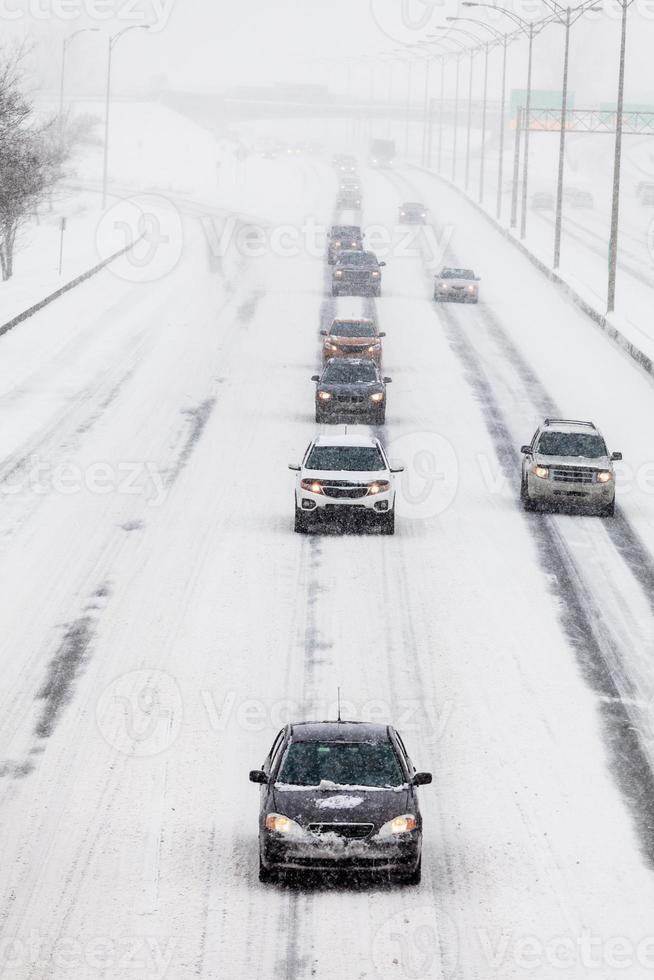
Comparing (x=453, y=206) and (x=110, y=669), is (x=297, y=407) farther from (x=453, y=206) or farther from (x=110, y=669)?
(x=453, y=206)

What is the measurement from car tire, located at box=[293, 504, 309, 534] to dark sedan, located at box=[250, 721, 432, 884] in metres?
11.8

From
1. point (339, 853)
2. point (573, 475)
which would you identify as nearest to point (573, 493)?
point (573, 475)

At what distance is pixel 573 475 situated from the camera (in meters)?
27.8

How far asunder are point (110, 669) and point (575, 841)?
6.98 metres

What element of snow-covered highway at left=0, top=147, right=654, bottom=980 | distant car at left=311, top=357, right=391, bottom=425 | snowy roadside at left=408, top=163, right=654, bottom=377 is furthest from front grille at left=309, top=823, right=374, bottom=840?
snowy roadside at left=408, top=163, right=654, bottom=377

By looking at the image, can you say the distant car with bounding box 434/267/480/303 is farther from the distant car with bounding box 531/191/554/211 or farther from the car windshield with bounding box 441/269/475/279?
the distant car with bounding box 531/191/554/211

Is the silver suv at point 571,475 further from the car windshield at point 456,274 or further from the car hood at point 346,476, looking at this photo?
the car windshield at point 456,274

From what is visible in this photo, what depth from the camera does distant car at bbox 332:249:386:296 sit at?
56.2m

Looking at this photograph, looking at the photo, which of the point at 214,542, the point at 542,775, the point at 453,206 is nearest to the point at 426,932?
the point at 542,775

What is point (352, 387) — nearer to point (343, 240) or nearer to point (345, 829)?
point (345, 829)

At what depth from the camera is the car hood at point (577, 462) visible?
91.0 feet
